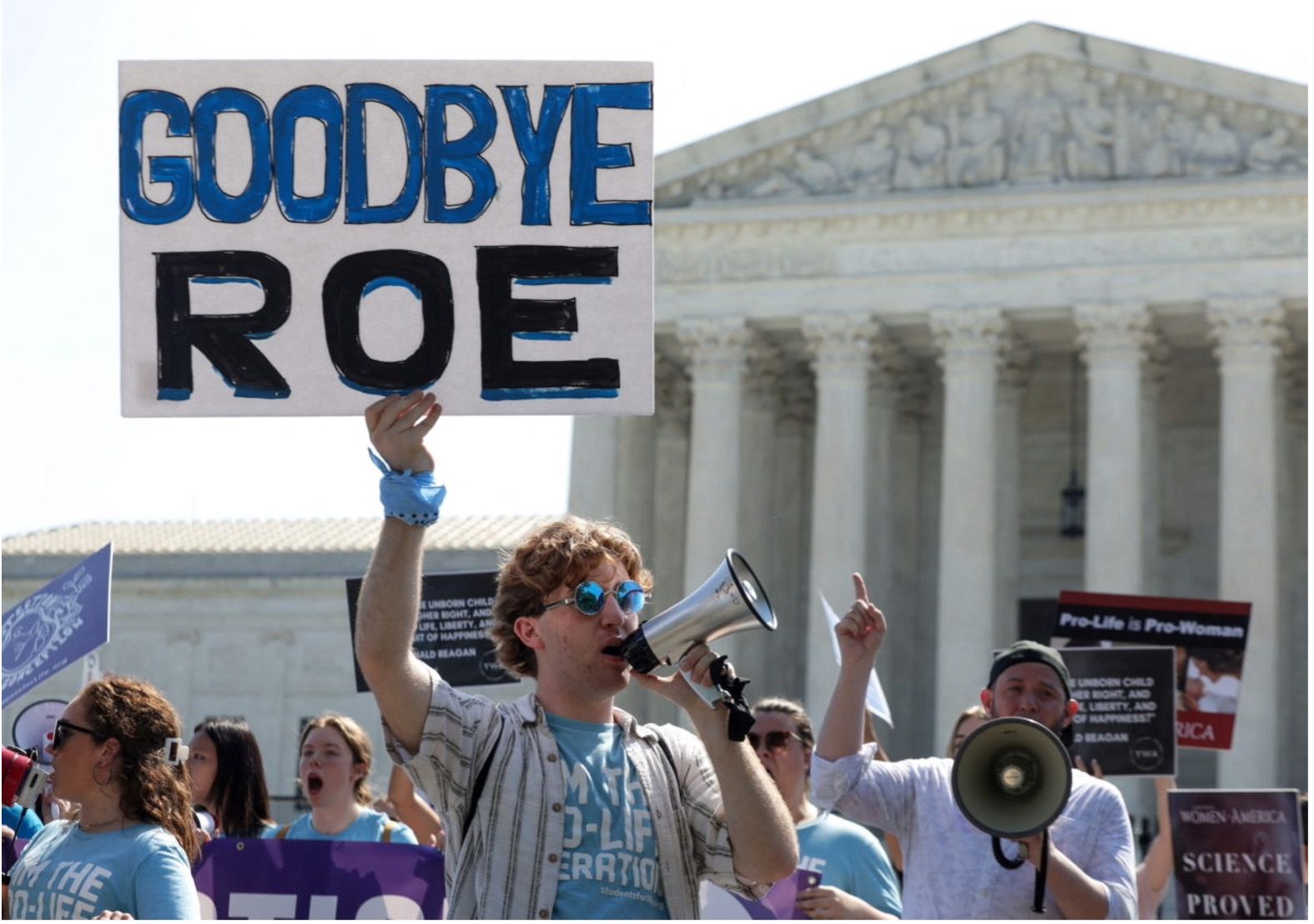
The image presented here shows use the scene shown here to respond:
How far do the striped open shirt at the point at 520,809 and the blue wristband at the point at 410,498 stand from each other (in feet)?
1.64

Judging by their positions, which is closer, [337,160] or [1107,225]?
[337,160]

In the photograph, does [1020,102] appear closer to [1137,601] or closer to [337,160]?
[1137,601]

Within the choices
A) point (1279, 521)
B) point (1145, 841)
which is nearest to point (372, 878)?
point (1145, 841)

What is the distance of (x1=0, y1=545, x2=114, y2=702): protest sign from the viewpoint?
14.1 metres

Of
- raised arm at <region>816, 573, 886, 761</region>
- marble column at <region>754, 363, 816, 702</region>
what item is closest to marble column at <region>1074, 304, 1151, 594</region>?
marble column at <region>754, 363, 816, 702</region>

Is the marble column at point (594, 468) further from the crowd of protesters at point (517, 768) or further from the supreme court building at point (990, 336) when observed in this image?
the crowd of protesters at point (517, 768)

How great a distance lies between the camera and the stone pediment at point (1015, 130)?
46125 mm

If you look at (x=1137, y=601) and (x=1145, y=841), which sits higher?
(x=1137, y=601)

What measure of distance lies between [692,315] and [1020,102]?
26.4ft

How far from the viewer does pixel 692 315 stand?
160 ft

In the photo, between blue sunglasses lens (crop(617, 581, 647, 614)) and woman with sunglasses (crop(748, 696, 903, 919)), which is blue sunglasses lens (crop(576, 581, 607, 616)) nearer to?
blue sunglasses lens (crop(617, 581, 647, 614))

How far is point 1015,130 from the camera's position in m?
47.7

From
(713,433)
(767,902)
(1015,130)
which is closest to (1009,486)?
(713,433)

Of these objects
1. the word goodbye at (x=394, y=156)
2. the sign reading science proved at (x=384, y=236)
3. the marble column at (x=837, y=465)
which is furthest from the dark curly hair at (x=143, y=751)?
the marble column at (x=837, y=465)
